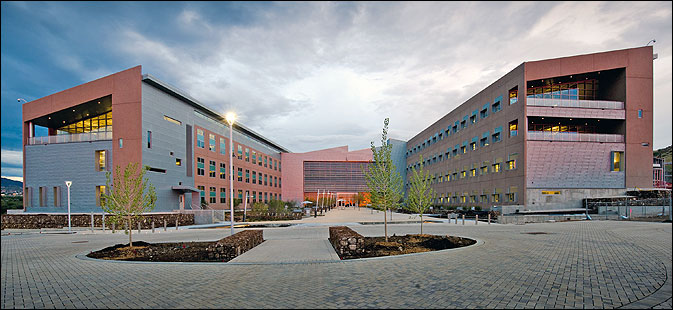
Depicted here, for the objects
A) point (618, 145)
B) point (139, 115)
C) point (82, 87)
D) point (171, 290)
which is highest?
point (82, 87)

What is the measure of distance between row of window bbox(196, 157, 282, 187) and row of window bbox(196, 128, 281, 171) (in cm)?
218

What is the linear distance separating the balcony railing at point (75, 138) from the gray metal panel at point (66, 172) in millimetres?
553

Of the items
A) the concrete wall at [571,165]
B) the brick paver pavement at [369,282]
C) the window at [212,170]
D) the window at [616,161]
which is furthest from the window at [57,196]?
the window at [616,161]

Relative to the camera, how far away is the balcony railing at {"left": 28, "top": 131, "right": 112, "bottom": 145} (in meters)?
37.2

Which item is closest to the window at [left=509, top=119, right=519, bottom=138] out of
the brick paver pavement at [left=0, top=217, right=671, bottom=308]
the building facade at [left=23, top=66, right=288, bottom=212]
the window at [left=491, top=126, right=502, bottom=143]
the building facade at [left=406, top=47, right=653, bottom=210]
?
the building facade at [left=406, top=47, right=653, bottom=210]

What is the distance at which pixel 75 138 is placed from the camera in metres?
38.1

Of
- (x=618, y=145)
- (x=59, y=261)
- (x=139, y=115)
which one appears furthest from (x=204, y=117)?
(x=618, y=145)

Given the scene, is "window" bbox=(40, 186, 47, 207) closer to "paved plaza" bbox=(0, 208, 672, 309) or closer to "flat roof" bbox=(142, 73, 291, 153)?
"flat roof" bbox=(142, 73, 291, 153)

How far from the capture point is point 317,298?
6309 millimetres

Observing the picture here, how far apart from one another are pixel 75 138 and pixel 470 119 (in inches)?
2218

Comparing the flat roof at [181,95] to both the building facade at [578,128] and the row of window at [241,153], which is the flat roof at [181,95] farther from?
the building facade at [578,128]

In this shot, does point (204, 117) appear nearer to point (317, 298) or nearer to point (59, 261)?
point (59, 261)

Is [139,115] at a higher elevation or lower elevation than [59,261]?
higher

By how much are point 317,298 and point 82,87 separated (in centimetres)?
4323
